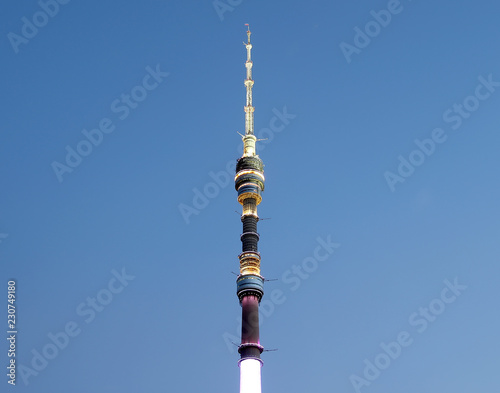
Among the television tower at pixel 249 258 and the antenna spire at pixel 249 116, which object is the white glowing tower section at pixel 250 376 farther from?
the antenna spire at pixel 249 116

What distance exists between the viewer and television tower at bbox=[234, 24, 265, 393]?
137 meters

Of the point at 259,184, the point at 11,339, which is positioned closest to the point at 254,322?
the point at 259,184

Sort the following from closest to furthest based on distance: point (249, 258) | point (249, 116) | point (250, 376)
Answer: point (250, 376) < point (249, 258) < point (249, 116)

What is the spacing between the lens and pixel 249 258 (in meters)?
151

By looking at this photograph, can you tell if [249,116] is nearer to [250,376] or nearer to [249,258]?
[249,258]

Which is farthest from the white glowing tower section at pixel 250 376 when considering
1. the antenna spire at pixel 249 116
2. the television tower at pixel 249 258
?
the antenna spire at pixel 249 116

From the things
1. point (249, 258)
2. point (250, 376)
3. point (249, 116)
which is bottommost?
point (250, 376)

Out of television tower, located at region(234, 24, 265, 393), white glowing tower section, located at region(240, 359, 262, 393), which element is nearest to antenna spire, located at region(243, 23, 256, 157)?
television tower, located at region(234, 24, 265, 393)

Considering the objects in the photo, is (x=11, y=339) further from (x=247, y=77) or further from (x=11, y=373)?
(x=247, y=77)

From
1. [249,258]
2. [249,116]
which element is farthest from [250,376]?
[249,116]

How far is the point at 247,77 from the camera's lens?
610 feet

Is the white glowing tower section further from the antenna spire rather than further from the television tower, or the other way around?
the antenna spire

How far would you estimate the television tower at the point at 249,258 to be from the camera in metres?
137

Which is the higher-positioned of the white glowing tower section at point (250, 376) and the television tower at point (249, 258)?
the television tower at point (249, 258)
